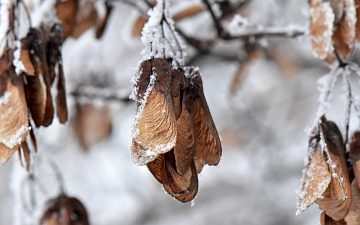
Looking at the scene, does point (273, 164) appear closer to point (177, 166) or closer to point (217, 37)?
point (217, 37)

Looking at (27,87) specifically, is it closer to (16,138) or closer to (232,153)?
(16,138)

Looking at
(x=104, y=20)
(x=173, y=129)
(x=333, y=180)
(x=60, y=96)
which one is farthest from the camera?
(x=104, y=20)

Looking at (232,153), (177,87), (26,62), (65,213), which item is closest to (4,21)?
(26,62)

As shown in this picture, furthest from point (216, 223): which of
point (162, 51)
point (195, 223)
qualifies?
point (162, 51)

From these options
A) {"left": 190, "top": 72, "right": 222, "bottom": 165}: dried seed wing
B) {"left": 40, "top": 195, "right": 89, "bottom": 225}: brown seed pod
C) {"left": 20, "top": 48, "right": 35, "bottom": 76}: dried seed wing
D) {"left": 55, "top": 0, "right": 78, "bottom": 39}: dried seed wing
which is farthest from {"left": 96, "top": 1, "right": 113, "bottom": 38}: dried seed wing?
{"left": 190, "top": 72, "right": 222, "bottom": 165}: dried seed wing

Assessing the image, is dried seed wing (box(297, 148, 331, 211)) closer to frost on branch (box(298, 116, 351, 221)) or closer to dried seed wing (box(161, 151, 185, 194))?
frost on branch (box(298, 116, 351, 221))

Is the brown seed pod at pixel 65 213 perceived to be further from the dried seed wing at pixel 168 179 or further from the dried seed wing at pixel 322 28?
the dried seed wing at pixel 322 28
